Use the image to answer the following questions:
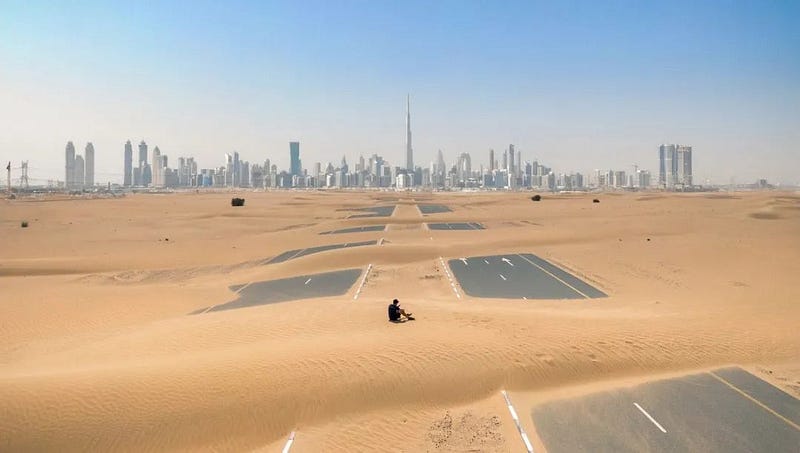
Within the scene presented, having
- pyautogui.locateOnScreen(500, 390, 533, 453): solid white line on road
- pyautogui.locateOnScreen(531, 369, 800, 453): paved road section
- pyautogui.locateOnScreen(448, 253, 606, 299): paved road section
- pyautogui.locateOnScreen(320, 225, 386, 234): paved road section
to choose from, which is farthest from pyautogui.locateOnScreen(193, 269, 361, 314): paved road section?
pyautogui.locateOnScreen(320, 225, 386, 234): paved road section

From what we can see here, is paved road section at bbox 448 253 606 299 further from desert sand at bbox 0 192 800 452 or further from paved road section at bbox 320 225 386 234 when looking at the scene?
paved road section at bbox 320 225 386 234

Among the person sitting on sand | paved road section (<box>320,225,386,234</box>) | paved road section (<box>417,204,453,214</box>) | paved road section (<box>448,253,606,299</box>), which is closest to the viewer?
the person sitting on sand

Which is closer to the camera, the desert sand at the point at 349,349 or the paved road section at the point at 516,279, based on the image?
the desert sand at the point at 349,349

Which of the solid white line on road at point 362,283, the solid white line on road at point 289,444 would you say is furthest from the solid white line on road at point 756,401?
the solid white line on road at point 362,283

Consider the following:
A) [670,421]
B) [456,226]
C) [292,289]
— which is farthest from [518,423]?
[456,226]

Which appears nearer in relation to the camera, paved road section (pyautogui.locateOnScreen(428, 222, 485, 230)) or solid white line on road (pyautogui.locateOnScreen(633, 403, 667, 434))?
solid white line on road (pyautogui.locateOnScreen(633, 403, 667, 434))

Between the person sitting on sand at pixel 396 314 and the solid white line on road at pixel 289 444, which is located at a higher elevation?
the person sitting on sand at pixel 396 314

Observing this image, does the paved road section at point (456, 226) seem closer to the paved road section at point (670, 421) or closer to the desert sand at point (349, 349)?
the desert sand at point (349, 349)
